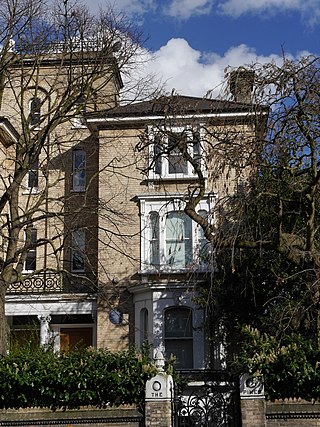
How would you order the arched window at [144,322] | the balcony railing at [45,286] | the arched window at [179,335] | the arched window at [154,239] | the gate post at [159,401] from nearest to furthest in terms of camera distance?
the gate post at [159,401] → the arched window at [179,335] → the arched window at [144,322] → the arched window at [154,239] → the balcony railing at [45,286]

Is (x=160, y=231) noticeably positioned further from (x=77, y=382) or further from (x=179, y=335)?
(x=77, y=382)

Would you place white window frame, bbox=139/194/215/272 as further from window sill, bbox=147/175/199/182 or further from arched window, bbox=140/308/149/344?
arched window, bbox=140/308/149/344

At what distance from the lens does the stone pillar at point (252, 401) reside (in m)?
12.4

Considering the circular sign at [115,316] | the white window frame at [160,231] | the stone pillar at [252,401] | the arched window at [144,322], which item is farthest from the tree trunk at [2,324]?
the arched window at [144,322]

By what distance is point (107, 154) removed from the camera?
25141 millimetres

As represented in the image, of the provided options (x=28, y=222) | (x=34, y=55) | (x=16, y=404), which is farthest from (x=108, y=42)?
(x=16, y=404)

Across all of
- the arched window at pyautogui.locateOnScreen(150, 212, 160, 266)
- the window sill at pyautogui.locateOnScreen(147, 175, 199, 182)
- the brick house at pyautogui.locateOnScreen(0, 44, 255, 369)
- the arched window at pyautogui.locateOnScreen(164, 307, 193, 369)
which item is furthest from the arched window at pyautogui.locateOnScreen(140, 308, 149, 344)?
the window sill at pyautogui.locateOnScreen(147, 175, 199, 182)

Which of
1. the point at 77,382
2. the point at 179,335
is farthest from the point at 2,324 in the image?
the point at 179,335

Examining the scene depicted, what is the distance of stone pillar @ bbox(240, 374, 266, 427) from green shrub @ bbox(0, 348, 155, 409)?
1.79 m

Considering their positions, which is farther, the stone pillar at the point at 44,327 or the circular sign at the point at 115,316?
the stone pillar at the point at 44,327

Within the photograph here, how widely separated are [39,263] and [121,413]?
48.2 ft

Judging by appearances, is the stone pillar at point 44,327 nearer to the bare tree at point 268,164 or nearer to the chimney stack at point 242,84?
the bare tree at point 268,164

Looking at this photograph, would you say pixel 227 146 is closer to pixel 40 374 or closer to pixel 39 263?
pixel 40 374

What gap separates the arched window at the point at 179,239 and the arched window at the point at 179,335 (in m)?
1.66
